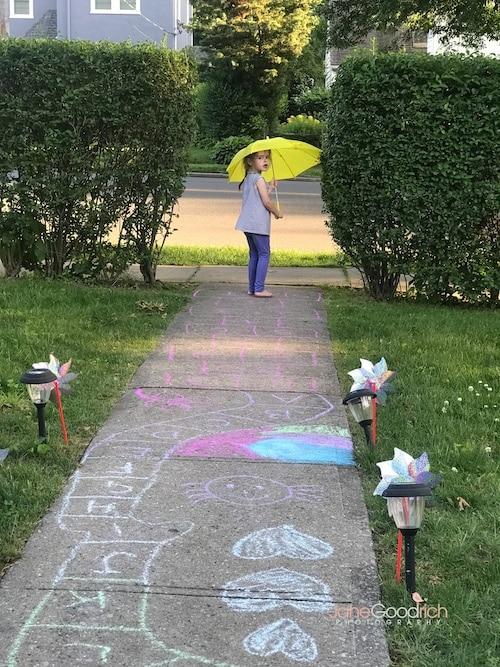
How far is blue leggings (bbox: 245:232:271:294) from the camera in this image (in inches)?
319

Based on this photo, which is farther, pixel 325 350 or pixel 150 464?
pixel 325 350

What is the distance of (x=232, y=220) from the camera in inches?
611

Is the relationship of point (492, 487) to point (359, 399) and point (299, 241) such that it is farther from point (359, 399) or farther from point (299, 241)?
point (299, 241)

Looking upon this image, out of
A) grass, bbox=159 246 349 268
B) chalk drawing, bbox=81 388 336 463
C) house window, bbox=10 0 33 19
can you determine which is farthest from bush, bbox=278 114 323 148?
chalk drawing, bbox=81 388 336 463

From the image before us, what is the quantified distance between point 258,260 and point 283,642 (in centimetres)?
590

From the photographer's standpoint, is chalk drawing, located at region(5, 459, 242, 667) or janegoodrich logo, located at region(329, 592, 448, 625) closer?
chalk drawing, located at region(5, 459, 242, 667)

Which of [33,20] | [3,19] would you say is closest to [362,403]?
[3,19]

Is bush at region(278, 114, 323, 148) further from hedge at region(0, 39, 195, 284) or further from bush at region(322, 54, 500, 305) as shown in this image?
bush at region(322, 54, 500, 305)

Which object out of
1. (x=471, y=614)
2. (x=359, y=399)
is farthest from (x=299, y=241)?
(x=471, y=614)

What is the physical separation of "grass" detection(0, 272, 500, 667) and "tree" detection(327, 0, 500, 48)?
7.78m

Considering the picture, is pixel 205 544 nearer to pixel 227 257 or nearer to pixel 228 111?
pixel 227 257

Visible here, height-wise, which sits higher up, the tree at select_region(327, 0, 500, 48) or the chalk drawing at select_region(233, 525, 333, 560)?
the tree at select_region(327, 0, 500, 48)

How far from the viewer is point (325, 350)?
6.23 metres

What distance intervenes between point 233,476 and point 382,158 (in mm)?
4409
